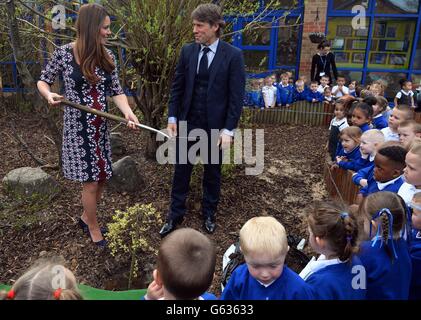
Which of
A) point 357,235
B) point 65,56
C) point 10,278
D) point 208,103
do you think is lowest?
point 10,278

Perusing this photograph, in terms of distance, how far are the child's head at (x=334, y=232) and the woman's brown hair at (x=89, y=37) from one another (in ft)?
6.03

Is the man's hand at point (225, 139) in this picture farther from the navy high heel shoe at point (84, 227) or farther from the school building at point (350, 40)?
the school building at point (350, 40)

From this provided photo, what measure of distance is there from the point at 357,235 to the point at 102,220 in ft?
7.71

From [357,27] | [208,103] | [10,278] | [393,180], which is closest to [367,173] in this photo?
[393,180]

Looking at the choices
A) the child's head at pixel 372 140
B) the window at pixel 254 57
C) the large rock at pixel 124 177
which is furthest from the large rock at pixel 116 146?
the window at pixel 254 57

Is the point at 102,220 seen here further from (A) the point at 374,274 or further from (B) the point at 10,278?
(A) the point at 374,274

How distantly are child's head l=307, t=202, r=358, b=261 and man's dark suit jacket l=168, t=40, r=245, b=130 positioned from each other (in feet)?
4.84

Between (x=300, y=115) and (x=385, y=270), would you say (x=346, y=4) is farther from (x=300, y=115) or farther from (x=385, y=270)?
(x=385, y=270)

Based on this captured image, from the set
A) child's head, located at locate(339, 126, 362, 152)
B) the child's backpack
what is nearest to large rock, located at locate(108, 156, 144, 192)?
the child's backpack

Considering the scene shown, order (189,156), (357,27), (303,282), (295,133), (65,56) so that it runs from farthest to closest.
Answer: (357,27) < (295,133) < (189,156) < (65,56) < (303,282)

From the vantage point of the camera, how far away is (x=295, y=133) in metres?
7.26

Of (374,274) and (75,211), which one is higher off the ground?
(374,274)

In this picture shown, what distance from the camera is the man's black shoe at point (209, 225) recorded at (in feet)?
11.4

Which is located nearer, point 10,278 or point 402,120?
point 10,278
